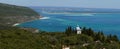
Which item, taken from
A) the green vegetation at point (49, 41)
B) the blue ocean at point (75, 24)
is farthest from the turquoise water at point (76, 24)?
the green vegetation at point (49, 41)

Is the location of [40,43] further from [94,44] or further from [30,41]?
[94,44]

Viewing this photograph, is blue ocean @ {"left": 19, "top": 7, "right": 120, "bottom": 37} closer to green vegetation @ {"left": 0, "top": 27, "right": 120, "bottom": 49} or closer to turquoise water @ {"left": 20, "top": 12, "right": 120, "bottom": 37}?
turquoise water @ {"left": 20, "top": 12, "right": 120, "bottom": 37}

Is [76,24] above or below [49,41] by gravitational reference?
below

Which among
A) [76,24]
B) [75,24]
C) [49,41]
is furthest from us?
[75,24]

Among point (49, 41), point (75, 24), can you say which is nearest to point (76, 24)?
point (75, 24)

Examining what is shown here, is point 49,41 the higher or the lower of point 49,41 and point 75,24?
the higher

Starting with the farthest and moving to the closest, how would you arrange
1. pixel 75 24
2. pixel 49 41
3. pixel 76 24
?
pixel 75 24 → pixel 76 24 → pixel 49 41

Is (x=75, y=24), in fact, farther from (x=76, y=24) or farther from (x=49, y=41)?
(x=49, y=41)

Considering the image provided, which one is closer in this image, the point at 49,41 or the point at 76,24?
the point at 49,41

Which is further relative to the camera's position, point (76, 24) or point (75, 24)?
point (75, 24)
